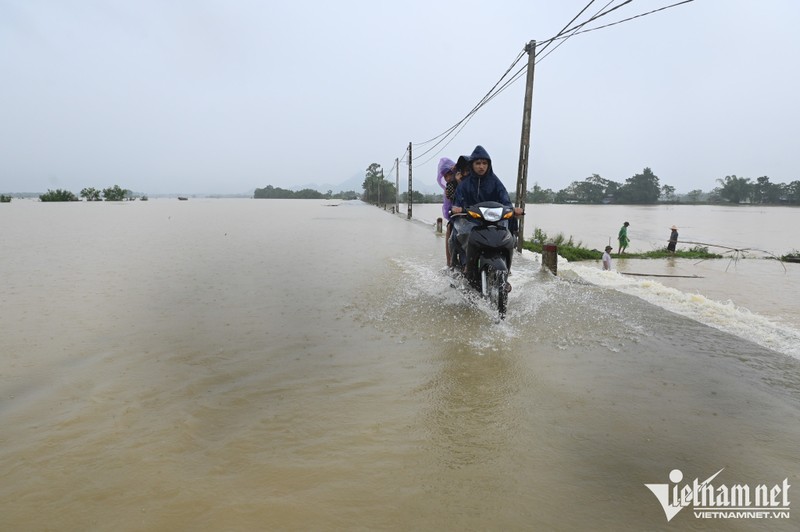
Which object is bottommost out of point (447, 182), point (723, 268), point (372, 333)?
point (723, 268)

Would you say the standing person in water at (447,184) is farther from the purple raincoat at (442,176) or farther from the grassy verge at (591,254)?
the grassy verge at (591,254)

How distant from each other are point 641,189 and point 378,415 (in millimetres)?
133407

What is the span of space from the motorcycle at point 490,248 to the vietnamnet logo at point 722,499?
119 inches

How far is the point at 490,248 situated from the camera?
5254mm

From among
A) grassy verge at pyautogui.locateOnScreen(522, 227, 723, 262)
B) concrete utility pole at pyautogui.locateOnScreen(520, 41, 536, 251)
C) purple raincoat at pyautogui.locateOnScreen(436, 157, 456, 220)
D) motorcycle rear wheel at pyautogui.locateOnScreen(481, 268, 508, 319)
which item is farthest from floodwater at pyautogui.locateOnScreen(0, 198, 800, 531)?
grassy verge at pyautogui.locateOnScreen(522, 227, 723, 262)

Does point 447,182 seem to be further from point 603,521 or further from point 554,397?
point 603,521

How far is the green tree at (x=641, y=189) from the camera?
115 m

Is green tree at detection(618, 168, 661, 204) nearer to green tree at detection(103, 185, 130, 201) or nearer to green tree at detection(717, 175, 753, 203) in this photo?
green tree at detection(717, 175, 753, 203)

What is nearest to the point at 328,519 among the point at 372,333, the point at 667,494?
the point at 667,494

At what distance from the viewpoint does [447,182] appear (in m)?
7.76

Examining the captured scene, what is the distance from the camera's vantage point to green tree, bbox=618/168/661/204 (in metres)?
115

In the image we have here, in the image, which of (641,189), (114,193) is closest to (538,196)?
(641,189)

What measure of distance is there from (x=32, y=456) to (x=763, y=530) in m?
3.67

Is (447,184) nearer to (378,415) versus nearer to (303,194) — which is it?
(378,415)
